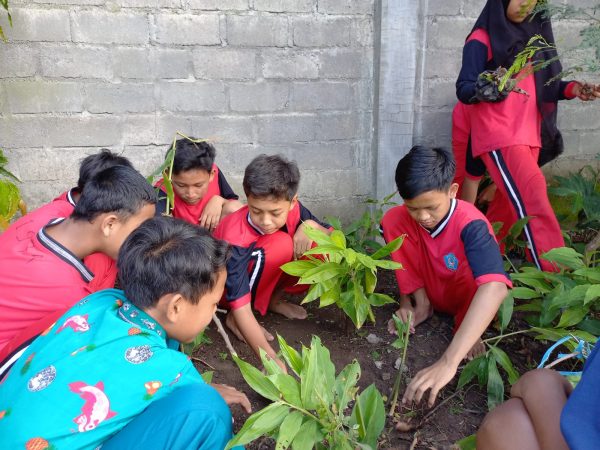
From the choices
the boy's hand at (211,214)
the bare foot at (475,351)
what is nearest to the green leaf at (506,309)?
the bare foot at (475,351)

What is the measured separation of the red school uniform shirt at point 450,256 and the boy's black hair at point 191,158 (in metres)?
0.87

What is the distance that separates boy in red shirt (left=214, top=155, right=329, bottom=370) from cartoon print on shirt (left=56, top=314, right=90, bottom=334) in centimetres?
84

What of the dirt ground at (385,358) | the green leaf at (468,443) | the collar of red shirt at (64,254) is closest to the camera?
the green leaf at (468,443)

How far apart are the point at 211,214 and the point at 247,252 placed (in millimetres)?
459

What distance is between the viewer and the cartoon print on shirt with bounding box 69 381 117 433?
3.95 feet

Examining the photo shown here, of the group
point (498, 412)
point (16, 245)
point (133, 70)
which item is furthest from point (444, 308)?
point (133, 70)

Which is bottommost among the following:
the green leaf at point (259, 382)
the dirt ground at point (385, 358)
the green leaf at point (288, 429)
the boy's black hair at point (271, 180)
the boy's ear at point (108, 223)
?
the dirt ground at point (385, 358)

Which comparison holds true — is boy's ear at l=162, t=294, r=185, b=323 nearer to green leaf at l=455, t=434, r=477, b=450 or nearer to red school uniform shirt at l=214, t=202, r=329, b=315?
red school uniform shirt at l=214, t=202, r=329, b=315

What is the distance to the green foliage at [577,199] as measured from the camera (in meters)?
3.15

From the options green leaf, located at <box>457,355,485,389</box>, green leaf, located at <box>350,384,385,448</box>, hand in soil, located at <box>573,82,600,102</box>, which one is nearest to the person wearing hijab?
hand in soil, located at <box>573,82,600,102</box>

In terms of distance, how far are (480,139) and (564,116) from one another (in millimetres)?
1071

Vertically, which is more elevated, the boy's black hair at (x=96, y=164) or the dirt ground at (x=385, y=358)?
the boy's black hair at (x=96, y=164)

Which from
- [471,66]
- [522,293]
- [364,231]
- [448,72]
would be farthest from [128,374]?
[448,72]

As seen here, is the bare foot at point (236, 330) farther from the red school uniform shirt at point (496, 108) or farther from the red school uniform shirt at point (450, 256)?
the red school uniform shirt at point (496, 108)
